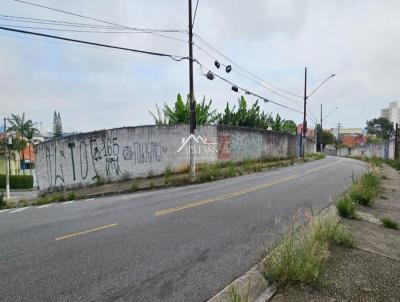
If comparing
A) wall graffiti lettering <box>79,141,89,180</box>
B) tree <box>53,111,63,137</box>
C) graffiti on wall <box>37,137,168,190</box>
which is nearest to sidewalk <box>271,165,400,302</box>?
graffiti on wall <box>37,137,168,190</box>

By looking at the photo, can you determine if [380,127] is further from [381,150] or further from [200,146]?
[200,146]

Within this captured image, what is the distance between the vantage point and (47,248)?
5379 mm

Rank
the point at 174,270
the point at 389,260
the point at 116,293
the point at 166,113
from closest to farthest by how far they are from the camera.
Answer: the point at 116,293, the point at 174,270, the point at 389,260, the point at 166,113

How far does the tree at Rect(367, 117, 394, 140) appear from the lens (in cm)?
10162

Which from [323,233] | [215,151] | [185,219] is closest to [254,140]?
[215,151]

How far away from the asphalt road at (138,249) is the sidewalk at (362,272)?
1102mm

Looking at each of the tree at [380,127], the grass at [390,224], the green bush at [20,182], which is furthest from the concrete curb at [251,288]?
the tree at [380,127]

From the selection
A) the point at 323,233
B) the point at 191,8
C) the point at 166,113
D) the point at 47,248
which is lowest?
the point at 47,248

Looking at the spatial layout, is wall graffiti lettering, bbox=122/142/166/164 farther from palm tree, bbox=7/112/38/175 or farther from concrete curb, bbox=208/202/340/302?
palm tree, bbox=7/112/38/175

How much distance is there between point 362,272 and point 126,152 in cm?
1552

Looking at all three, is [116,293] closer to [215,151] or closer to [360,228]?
[360,228]

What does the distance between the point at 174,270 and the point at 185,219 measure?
9.31 feet

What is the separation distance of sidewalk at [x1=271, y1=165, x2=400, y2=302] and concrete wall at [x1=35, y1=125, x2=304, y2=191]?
1186 cm

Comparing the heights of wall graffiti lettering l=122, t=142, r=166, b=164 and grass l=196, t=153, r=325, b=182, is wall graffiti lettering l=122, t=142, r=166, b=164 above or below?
above
